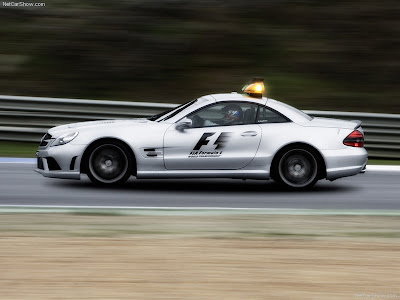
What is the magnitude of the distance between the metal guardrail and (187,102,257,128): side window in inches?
152

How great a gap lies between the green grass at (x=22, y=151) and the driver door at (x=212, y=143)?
4.13m

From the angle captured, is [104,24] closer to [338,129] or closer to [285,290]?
[338,129]

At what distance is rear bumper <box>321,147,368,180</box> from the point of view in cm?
1008

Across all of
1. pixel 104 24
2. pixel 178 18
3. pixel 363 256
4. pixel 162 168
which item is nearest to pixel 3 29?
pixel 104 24

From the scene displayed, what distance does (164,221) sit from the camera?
7.88m

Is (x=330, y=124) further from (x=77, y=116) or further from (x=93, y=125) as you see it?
(x=77, y=116)

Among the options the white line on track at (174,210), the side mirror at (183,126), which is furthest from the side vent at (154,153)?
the white line on track at (174,210)

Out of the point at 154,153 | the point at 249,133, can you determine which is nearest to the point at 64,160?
the point at 154,153

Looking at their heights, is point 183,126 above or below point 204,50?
below

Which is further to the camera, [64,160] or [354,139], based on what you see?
[354,139]

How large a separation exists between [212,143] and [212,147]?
53 millimetres

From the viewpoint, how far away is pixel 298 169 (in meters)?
10.2

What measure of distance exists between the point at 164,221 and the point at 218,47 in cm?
1103

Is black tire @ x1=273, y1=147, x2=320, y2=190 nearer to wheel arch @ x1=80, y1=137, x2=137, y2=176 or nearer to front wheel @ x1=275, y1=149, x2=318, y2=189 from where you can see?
front wheel @ x1=275, y1=149, x2=318, y2=189
